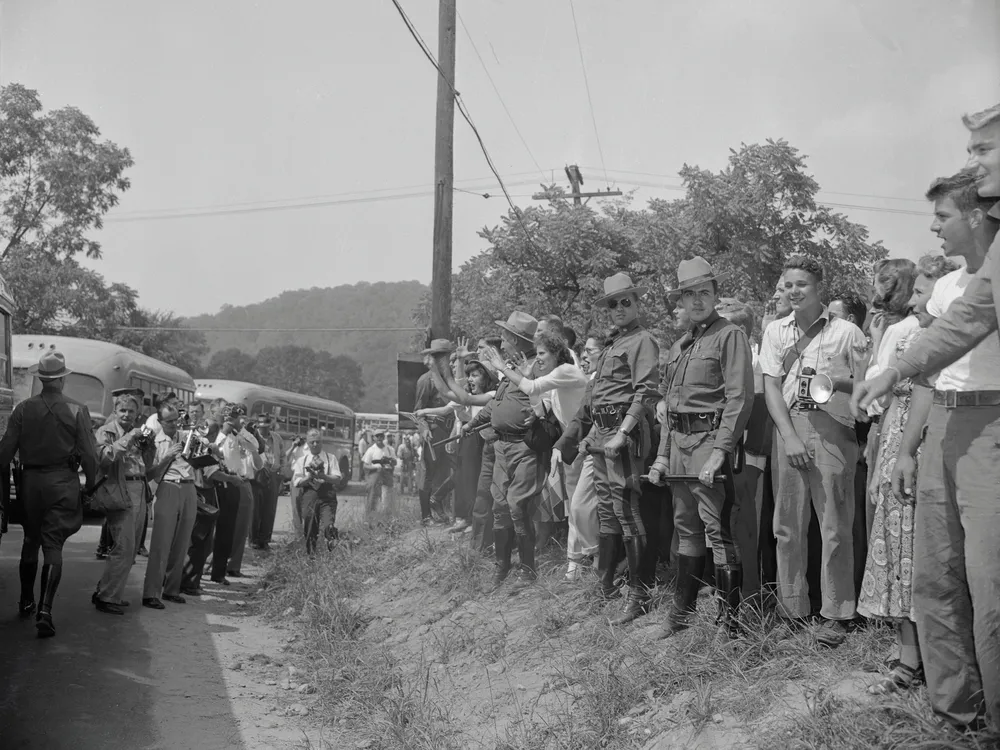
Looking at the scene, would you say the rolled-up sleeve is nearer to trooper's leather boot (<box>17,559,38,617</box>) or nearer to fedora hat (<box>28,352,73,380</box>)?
fedora hat (<box>28,352,73,380</box>)

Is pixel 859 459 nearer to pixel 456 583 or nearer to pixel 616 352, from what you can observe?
pixel 616 352

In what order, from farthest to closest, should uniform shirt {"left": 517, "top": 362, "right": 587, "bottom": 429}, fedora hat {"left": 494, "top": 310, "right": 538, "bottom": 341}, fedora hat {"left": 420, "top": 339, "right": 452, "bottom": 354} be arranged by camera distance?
fedora hat {"left": 420, "top": 339, "right": 452, "bottom": 354} < fedora hat {"left": 494, "top": 310, "right": 538, "bottom": 341} < uniform shirt {"left": 517, "top": 362, "right": 587, "bottom": 429}

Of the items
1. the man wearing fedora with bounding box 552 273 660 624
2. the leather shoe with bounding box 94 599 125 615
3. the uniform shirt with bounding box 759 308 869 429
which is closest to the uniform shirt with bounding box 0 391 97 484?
the leather shoe with bounding box 94 599 125 615

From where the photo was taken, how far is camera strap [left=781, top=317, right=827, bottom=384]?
5.34m

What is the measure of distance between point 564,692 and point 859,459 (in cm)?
205

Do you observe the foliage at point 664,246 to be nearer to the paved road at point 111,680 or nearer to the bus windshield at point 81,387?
the bus windshield at point 81,387

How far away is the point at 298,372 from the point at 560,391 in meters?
98.5

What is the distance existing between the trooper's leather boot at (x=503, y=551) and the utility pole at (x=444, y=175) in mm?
4738

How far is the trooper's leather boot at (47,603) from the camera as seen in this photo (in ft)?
24.7

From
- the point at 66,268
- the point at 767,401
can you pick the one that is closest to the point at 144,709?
the point at 767,401

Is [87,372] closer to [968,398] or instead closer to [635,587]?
[635,587]

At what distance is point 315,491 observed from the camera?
40.2ft

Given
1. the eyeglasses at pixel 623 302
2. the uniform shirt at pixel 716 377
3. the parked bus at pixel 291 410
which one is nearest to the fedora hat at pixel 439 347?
the eyeglasses at pixel 623 302

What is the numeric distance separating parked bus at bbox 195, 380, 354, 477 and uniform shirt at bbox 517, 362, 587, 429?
57.4 ft
